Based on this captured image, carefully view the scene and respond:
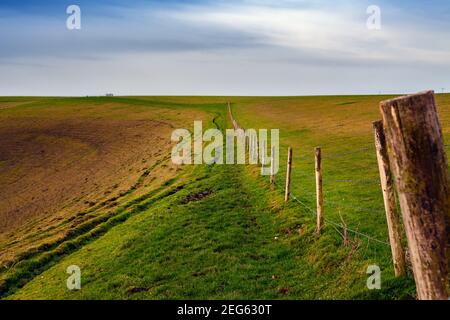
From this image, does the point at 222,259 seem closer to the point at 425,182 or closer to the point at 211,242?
the point at 211,242

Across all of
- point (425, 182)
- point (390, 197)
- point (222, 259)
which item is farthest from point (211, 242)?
point (425, 182)

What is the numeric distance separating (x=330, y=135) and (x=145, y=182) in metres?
20.5

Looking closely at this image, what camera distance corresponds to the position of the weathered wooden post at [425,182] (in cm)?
553

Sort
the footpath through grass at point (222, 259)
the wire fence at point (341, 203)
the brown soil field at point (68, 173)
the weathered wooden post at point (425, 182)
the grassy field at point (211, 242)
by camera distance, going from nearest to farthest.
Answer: the weathered wooden post at point (425, 182)
the footpath through grass at point (222, 259)
the grassy field at point (211, 242)
the wire fence at point (341, 203)
the brown soil field at point (68, 173)

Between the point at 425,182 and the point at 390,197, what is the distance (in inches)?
139

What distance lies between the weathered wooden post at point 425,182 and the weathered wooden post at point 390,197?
323 centimetres

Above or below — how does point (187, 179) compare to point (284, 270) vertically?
above

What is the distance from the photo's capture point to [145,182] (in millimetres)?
29312

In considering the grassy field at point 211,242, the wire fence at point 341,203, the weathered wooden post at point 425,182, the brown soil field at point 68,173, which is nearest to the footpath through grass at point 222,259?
the grassy field at point 211,242

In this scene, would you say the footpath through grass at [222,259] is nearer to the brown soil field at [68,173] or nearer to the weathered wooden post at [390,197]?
the weathered wooden post at [390,197]

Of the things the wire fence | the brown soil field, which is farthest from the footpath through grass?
the brown soil field

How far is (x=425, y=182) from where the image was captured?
5.64 metres
